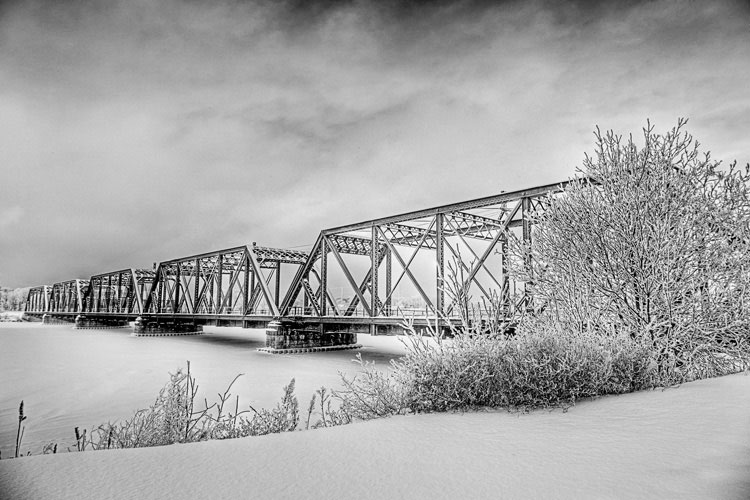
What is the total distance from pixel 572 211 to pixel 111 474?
35.1ft

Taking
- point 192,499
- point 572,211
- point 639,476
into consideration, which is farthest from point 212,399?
point 639,476

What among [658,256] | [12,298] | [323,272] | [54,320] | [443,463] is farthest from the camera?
[12,298]

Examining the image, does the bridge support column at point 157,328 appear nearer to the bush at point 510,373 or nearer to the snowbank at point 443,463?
the bush at point 510,373

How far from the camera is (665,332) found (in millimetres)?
10000

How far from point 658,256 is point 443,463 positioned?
793cm

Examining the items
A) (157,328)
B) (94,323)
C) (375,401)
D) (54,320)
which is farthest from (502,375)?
(54,320)

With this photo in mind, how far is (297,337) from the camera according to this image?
38.2 m

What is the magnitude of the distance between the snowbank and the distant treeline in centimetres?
21254

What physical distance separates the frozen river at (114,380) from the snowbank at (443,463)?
9.08 meters

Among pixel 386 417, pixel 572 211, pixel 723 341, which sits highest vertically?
pixel 572 211

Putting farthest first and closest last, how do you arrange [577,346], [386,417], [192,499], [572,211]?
[572,211] → [577,346] → [386,417] → [192,499]

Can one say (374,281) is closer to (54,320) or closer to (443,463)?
(443,463)

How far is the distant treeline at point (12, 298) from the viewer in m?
172

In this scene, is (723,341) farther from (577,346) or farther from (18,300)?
(18,300)
